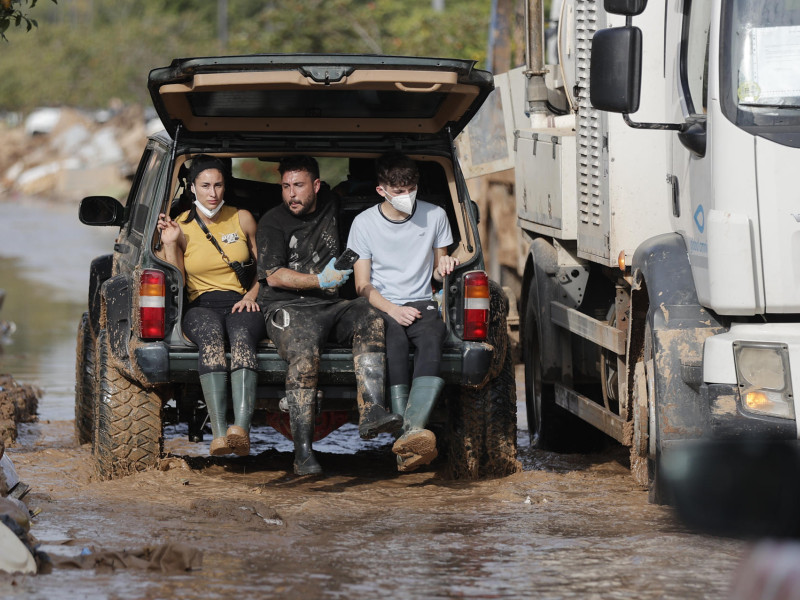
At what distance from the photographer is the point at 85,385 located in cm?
952

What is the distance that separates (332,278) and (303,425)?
2.64 ft

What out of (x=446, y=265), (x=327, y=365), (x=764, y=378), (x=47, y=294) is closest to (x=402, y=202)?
(x=446, y=265)

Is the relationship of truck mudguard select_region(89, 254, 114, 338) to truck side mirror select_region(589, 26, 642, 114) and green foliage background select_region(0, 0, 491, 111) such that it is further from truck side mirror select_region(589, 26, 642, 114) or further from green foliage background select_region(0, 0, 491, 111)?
green foliage background select_region(0, 0, 491, 111)


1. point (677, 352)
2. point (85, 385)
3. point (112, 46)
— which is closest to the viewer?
point (677, 352)

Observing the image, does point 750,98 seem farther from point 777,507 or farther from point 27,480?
point 27,480

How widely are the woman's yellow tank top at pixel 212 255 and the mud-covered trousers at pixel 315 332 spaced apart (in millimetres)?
436

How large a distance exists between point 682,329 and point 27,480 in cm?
370

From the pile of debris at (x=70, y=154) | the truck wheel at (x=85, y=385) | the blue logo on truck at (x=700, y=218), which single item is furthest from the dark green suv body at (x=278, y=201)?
the pile of debris at (x=70, y=154)

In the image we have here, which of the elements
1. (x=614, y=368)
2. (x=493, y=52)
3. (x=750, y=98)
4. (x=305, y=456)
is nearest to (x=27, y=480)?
(x=305, y=456)

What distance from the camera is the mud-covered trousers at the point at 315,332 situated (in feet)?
24.6

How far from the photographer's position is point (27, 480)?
8.20m

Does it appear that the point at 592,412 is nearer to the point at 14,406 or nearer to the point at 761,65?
the point at 761,65

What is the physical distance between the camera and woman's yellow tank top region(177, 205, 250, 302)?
804cm

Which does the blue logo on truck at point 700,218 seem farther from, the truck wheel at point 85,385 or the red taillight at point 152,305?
the truck wheel at point 85,385
